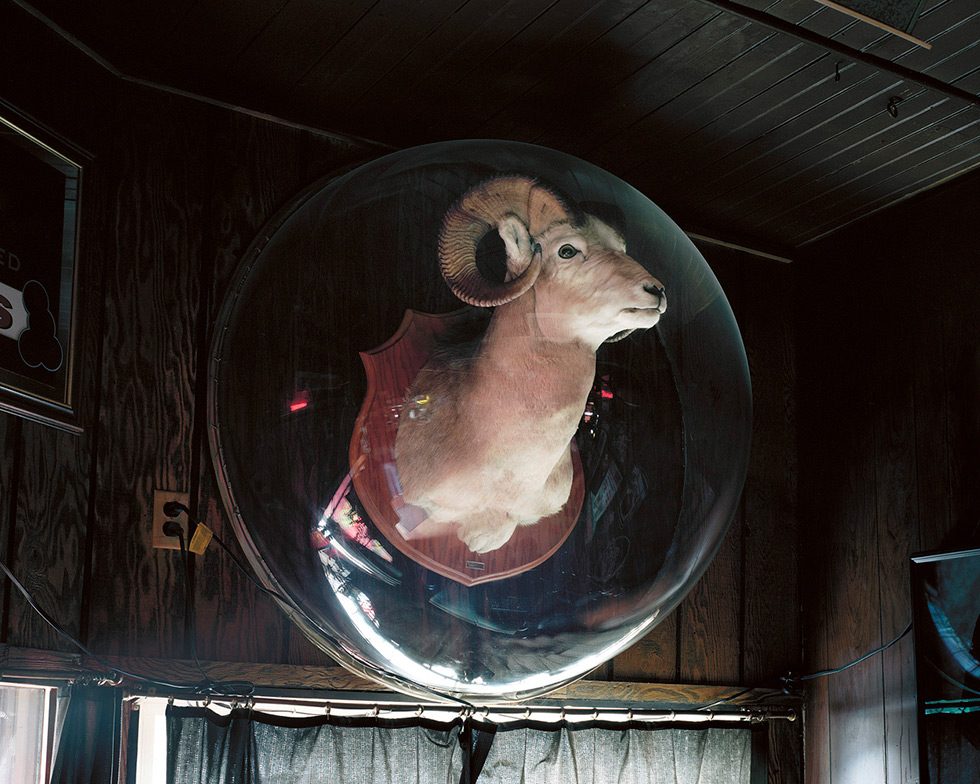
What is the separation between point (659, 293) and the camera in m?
1.58

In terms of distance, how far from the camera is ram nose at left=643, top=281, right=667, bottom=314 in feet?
5.13

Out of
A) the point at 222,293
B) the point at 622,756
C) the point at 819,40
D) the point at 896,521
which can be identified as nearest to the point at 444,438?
the point at 819,40

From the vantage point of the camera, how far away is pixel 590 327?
4.91 ft

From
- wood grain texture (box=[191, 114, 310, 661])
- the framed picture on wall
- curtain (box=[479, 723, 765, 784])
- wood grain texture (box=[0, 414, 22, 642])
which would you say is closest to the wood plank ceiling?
wood grain texture (box=[191, 114, 310, 661])

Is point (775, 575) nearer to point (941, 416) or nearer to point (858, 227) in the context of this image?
point (941, 416)

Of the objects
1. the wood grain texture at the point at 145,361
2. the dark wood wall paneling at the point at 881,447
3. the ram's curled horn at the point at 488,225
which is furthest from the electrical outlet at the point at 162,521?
the dark wood wall paneling at the point at 881,447

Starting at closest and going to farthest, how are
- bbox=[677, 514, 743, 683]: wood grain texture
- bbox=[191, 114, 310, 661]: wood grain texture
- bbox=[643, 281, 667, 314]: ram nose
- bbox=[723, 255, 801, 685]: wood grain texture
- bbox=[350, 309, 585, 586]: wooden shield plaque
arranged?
bbox=[350, 309, 585, 586]: wooden shield plaque, bbox=[643, 281, 667, 314]: ram nose, bbox=[191, 114, 310, 661]: wood grain texture, bbox=[677, 514, 743, 683]: wood grain texture, bbox=[723, 255, 801, 685]: wood grain texture

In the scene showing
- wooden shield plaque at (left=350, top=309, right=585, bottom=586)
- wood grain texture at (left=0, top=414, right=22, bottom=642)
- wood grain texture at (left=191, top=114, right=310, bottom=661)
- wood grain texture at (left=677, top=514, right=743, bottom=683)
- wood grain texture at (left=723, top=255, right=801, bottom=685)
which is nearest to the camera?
wooden shield plaque at (left=350, top=309, right=585, bottom=586)

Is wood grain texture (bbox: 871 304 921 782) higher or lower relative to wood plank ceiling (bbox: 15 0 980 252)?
lower

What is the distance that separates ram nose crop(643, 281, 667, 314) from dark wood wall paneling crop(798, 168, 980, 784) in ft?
5.73

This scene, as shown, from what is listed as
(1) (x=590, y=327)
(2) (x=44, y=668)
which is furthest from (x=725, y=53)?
(2) (x=44, y=668)

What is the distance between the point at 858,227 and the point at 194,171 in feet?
6.33

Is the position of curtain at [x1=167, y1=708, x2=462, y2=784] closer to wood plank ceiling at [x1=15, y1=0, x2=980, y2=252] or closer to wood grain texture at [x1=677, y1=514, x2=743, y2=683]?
wood grain texture at [x1=677, y1=514, x2=743, y2=683]

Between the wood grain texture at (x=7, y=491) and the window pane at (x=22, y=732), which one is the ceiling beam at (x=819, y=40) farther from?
the window pane at (x=22, y=732)
